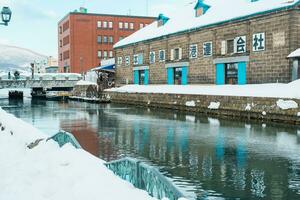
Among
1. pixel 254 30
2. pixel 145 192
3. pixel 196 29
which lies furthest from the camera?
pixel 196 29

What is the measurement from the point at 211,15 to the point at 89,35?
52.8 m

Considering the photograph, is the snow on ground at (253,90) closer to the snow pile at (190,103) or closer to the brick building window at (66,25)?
the snow pile at (190,103)

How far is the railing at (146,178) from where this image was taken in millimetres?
5941

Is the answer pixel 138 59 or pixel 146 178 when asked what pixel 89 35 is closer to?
pixel 138 59

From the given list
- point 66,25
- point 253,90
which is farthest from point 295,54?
point 66,25

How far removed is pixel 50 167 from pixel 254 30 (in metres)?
26.4

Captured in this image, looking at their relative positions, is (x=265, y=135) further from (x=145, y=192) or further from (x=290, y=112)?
(x=145, y=192)

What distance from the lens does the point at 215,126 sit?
73.5 feet

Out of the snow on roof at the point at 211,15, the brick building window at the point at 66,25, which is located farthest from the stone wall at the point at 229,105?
the brick building window at the point at 66,25

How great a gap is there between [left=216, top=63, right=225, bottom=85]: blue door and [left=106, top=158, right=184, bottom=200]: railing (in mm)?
29255

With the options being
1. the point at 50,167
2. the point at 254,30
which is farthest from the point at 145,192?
the point at 254,30

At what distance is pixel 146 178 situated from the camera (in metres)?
6.80

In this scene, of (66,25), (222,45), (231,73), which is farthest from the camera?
(66,25)

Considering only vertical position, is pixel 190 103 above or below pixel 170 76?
below
